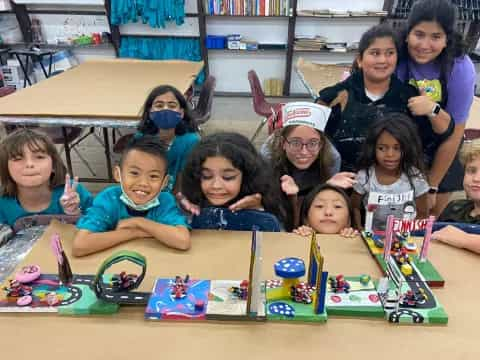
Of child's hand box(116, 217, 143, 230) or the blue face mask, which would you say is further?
the blue face mask

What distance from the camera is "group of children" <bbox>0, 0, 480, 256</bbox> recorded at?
1380mm

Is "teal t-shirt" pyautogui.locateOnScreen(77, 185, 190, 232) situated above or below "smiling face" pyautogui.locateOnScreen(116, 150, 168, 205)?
below

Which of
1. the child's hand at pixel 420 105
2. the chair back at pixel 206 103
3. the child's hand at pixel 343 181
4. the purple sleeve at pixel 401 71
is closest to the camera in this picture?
the child's hand at pixel 343 181

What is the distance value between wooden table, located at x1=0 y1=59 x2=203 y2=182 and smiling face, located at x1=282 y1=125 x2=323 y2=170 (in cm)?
122

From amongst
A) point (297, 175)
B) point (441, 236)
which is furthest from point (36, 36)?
point (441, 236)

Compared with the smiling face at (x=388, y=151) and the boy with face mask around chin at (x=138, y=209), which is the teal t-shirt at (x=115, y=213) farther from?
the smiling face at (x=388, y=151)

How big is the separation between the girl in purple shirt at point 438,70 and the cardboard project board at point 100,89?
1681mm

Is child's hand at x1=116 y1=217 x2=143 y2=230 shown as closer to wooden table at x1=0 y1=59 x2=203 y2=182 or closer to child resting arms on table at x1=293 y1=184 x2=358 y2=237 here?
child resting arms on table at x1=293 y1=184 x2=358 y2=237

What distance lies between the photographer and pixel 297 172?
201 centimetres

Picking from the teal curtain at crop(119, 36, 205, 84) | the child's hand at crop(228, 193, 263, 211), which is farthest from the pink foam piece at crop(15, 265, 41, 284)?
the teal curtain at crop(119, 36, 205, 84)

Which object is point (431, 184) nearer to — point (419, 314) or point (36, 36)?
point (419, 314)

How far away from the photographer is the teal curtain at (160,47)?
599 centimetres

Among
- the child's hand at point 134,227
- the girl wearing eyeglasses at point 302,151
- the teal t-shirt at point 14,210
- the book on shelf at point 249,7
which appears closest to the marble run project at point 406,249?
the girl wearing eyeglasses at point 302,151

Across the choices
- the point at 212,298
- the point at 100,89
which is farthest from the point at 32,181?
the point at 100,89
